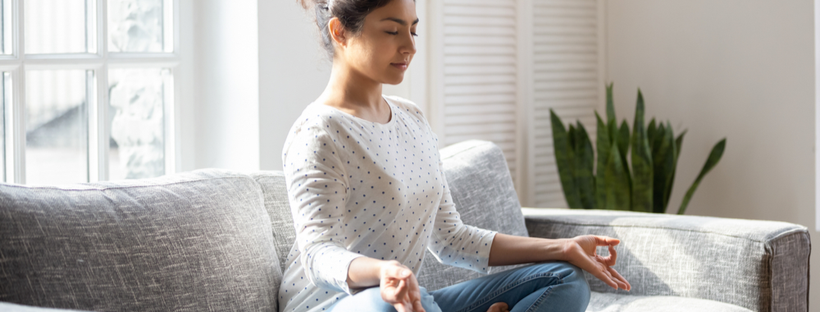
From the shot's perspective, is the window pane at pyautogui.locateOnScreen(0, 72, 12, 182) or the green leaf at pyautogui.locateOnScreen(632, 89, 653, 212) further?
the green leaf at pyautogui.locateOnScreen(632, 89, 653, 212)

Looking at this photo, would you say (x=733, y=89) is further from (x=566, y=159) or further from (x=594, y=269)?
(x=594, y=269)

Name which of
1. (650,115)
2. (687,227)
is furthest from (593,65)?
(687,227)

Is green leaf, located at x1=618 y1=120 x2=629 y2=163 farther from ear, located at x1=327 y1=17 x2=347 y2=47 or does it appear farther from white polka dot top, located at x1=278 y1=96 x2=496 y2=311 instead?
ear, located at x1=327 y1=17 x2=347 y2=47

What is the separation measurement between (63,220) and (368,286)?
1.83 ft

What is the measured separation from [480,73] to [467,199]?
1.05 metres

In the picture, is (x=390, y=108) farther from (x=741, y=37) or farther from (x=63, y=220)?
(x=741, y=37)

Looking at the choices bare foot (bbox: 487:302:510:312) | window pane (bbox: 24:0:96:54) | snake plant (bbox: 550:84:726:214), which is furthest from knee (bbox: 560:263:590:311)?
window pane (bbox: 24:0:96:54)

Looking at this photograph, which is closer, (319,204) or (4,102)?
(319,204)

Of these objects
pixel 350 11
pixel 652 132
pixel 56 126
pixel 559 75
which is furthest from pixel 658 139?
pixel 56 126

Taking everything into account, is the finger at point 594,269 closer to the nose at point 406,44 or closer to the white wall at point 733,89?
the nose at point 406,44

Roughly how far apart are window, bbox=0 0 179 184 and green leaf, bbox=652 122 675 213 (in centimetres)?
176

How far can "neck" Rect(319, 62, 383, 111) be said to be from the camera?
1.47 meters

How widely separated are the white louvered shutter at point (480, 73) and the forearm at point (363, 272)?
1.65 metres

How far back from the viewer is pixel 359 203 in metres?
1.39
